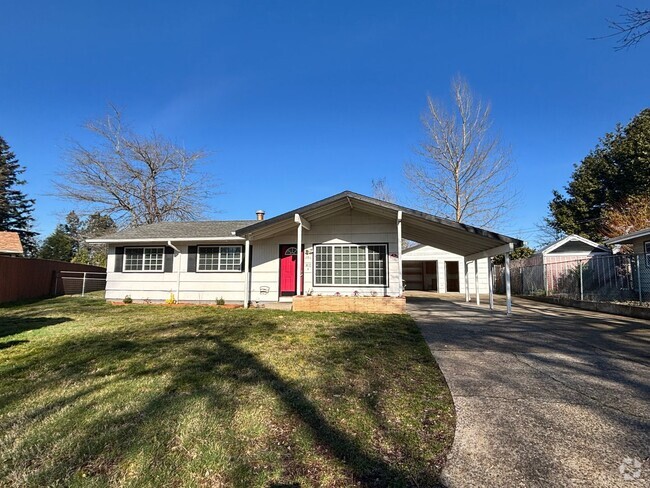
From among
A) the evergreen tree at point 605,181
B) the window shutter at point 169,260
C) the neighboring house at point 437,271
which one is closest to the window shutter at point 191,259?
the window shutter at point 169,260

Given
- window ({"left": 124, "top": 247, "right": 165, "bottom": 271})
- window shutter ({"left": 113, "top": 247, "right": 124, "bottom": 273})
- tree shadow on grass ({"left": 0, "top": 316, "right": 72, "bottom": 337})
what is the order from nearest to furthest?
tree shadow on grass ({"left": 0, "top": 316, "right": 72, "bottom": 337}) → window ({"left": 124, "top": 247, "right": 165, "bottom": 271}) → window shutter ({"left": 113, "top": 247, "right": 124, "bottom": 273})

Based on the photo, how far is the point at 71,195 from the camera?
21891mm

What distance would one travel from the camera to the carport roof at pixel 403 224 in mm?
9422

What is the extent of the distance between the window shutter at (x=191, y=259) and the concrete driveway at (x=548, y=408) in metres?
9.26

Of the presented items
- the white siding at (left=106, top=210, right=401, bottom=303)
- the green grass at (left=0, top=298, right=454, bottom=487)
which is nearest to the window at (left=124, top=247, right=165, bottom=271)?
the white siding at (left=106, top=210, right=401, bottom=303)

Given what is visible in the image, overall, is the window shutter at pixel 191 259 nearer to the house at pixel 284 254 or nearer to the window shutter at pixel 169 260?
the house at pixel 284 254

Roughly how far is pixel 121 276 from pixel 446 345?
40.2ft

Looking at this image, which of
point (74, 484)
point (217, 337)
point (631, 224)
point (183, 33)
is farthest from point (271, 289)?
point (631, 224)

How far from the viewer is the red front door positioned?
40.3 ft

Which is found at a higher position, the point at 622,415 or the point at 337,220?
the point at 337,220

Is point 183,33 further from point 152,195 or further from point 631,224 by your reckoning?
point 631,224

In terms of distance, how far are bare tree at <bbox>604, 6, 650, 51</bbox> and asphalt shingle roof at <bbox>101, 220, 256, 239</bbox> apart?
1051 cm

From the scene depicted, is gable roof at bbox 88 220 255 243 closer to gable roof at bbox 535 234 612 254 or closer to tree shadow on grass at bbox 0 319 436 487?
tree shadow on grass at bbox 0 319 436 487

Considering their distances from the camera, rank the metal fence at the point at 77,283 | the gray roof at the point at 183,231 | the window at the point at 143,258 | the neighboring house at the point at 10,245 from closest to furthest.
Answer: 1. the gray roof at the point at 183,231
2. the window at the point at 143,258
3. the metal fence at the point at 77,283
4. the neighboring house at the point at 10,245
